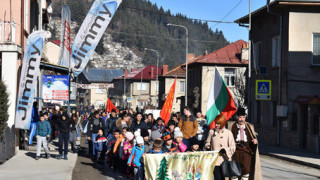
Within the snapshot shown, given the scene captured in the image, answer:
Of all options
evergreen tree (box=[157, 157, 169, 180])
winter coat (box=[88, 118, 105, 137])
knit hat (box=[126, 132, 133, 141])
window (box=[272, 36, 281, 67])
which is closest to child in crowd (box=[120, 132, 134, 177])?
knit hat (box=[126, 132, 133, 141])

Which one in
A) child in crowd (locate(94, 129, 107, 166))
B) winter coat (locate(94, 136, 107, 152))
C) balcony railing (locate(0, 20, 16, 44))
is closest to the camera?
child in crowd (locate(94, 129, 107, 166))

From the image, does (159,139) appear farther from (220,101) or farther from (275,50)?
(275,50)

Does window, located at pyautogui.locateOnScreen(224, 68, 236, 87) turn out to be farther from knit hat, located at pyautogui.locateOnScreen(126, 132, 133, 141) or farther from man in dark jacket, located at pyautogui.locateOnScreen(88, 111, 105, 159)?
knit hat, located at pyautogui.locateOnScreen(126, 132, 133, 141)

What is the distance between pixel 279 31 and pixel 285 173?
1625 centimetres

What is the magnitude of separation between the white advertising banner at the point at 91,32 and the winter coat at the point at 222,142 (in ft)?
36.1

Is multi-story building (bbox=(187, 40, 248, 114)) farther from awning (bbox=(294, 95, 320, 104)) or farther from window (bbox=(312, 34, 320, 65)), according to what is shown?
awning (bbox=(294, 95, 320, 104))

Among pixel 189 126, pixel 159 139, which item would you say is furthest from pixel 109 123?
pixel 159 139

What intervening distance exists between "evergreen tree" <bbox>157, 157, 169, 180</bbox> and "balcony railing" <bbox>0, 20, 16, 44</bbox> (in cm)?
1072

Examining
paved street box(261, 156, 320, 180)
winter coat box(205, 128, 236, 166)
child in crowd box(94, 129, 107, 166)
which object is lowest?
paved street box(261, 156, 320, 180)

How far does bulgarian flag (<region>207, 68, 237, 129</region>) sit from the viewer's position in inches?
497

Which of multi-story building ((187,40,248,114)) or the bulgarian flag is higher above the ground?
multi-story building ((187,40,248,114))

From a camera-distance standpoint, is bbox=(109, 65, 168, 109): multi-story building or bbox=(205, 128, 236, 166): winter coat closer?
bbox=(205, 128, 236, 166): winter coat

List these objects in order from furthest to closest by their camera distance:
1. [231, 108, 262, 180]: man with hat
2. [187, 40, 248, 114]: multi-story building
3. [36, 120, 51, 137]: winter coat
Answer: [187, 40, 248, 114]: multi-story building
[36, 120, 51, 137]: winter coat
[231, 108, 262, 180]: man with hat

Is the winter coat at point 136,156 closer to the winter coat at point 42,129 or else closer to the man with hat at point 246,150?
the man with hat at point 246,150
